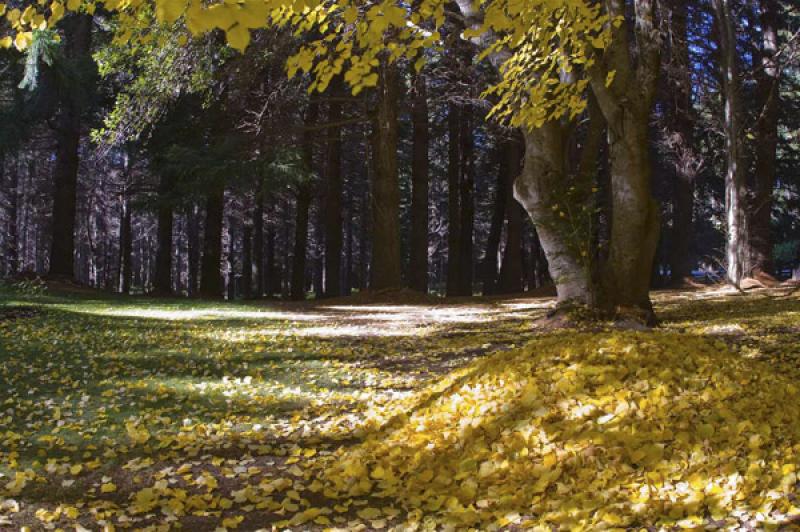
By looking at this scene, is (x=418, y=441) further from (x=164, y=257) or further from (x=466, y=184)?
(x=164, y=257)

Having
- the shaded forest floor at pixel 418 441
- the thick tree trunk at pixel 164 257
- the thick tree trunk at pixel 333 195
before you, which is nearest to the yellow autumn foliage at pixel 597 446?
the shaded forest floor at pixel 418 441

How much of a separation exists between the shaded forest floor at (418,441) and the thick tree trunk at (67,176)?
1346cm

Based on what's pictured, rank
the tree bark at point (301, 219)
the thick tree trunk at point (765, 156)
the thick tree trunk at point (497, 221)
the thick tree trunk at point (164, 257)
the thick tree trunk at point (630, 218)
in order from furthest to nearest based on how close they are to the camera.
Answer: the thick tree trunk at point (497, 221) < the thick tree trunk at point (164, 257) < the tree bark at point (301, 219) < the thick tree trunk at point (765, 156) < the thick tree trunk at point (630, 218)

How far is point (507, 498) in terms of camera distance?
293 centimetres

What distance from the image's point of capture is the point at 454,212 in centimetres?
2062

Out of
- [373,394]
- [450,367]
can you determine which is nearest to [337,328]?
[450,367]

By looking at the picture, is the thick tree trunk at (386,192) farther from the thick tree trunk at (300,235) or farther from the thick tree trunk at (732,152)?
the thick tree trunk at (732,152)

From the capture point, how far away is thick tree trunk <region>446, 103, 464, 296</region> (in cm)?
1994

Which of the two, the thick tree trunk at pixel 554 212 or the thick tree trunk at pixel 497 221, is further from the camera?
the thick tree trunk at pixel 497 221

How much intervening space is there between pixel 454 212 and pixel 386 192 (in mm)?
6146

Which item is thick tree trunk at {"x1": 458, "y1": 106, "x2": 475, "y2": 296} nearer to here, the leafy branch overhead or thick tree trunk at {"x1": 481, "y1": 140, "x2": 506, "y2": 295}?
thick tree trunk at {"x1": 481, "y1": 140, "x2": 506, "y2": 295}

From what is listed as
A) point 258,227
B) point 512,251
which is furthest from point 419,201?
point 258,227

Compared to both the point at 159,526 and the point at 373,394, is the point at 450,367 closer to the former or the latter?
the point at 373,394

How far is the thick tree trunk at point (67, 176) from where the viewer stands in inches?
728
